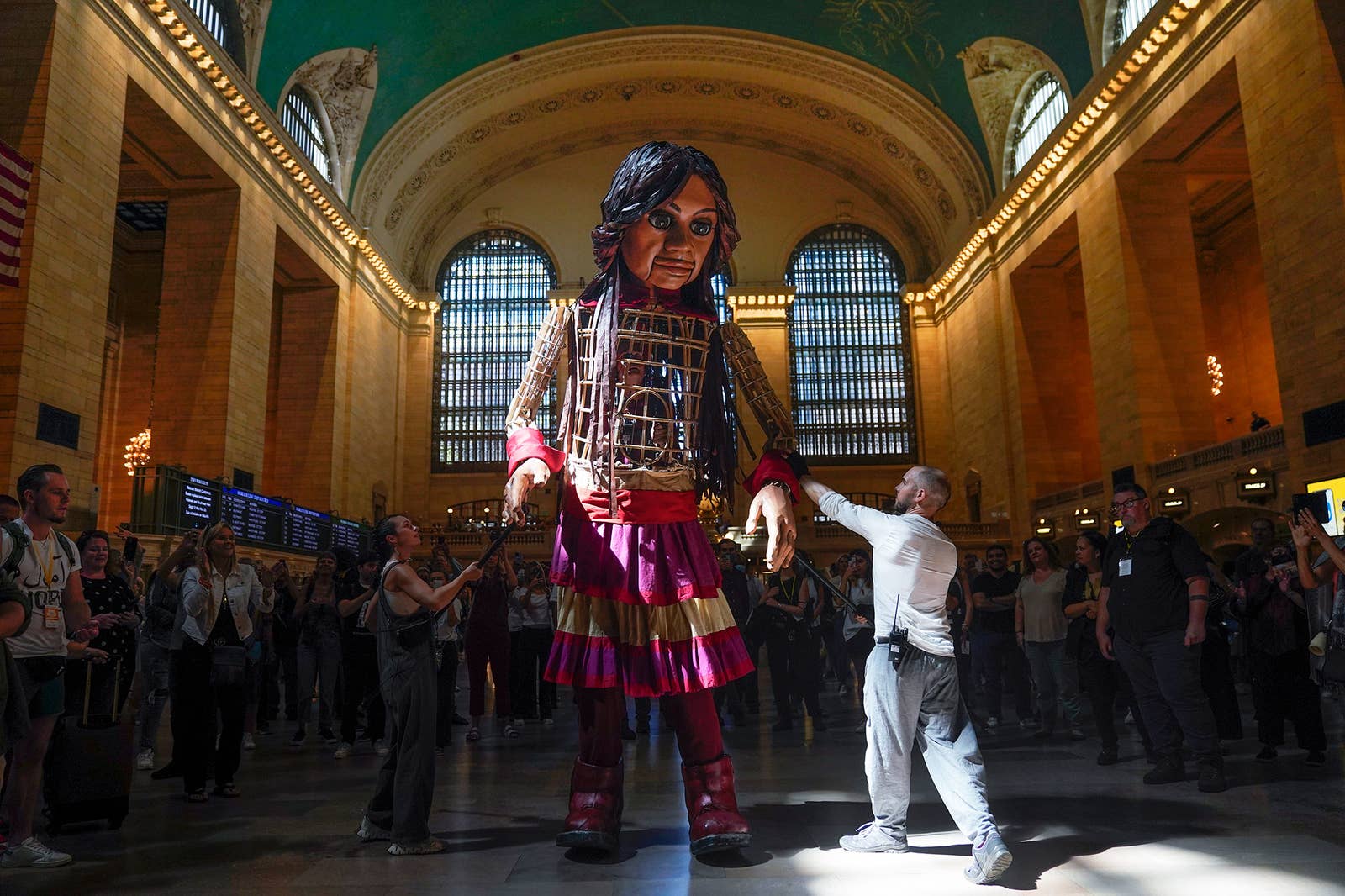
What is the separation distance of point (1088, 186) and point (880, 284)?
10692mm

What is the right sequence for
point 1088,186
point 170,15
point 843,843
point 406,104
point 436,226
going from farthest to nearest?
point 436,226 < point 406,104 < point 1088,186 < point 170,15 < point 843,843

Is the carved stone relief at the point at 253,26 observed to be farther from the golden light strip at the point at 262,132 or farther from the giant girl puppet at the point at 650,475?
the giant girl puppet at the point at 650,475

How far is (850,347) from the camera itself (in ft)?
90.7

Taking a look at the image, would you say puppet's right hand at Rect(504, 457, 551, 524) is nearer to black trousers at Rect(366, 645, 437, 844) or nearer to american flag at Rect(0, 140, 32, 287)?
black trousers at Rect(366, 645, 437, 844)

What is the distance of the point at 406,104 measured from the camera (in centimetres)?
2194

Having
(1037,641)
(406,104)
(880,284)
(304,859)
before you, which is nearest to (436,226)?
(406,104)

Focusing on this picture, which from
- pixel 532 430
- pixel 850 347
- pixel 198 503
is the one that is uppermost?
pixel 850 347

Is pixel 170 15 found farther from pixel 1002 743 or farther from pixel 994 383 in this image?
pixel 994 383

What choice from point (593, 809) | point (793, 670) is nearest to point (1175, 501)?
point (793, 670)

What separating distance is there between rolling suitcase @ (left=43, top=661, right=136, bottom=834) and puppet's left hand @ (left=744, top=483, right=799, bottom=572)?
118 inches

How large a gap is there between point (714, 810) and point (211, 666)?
9.92ft

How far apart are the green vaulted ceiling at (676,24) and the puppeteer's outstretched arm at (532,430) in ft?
55.4

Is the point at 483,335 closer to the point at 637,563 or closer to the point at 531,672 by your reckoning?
the point at 531,672

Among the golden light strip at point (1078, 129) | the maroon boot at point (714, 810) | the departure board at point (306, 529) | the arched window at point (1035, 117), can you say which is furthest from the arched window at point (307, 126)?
the maroon boot at point (714, 810)
